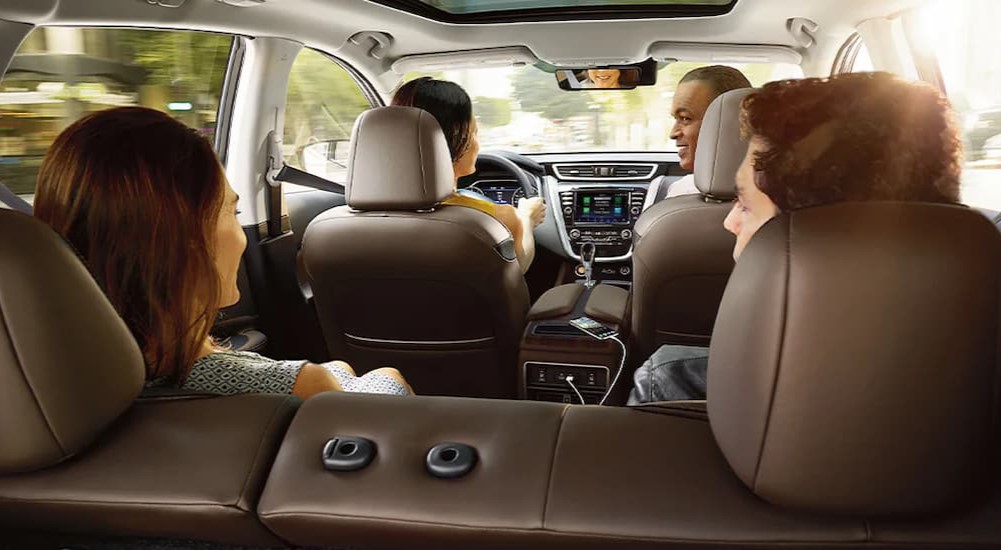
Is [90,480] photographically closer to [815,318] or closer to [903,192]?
[815,318]

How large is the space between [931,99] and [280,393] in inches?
47.1

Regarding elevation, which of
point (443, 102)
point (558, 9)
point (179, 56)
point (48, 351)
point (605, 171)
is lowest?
point (605, 171)

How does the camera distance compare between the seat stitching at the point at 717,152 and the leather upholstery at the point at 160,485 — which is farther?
the seat stitching at the point at 717,152

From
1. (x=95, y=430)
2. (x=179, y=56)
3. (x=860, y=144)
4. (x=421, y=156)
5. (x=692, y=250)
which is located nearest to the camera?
(x=860, y=144)

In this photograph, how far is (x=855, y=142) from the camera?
3.69 ft

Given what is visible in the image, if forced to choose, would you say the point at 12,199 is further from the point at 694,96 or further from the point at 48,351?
the point at 694,96

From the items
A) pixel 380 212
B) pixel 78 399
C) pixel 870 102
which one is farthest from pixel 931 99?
pixel 380 212

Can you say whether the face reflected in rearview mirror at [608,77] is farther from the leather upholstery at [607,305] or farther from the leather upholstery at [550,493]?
the leather upholstery at [550,493]

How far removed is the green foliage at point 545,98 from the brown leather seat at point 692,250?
2194 millimetres

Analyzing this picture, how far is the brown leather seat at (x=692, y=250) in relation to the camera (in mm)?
2521

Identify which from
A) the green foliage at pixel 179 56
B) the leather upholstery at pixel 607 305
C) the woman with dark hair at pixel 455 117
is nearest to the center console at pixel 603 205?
the woman with dark hair at pixel 455 117

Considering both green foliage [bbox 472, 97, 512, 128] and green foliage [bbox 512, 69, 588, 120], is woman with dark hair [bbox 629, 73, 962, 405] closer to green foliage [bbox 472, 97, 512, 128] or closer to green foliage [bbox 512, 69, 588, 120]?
green foliage [bbox 512, 69, 588, 120]

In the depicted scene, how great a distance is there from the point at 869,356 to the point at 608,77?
3660mm

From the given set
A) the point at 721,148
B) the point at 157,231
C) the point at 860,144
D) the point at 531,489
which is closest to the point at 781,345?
the point at 860,144
